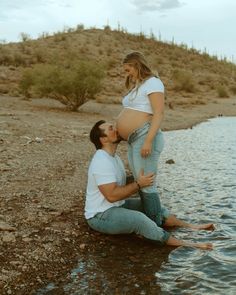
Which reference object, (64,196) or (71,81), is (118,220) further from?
(71,81)

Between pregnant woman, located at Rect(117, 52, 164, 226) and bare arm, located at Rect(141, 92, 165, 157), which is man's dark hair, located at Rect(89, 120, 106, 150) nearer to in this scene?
pregnant woman, located at Rect(117, 52, 164, 226)

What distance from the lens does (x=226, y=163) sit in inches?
482

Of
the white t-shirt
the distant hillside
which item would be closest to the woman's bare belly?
the white t-shirt

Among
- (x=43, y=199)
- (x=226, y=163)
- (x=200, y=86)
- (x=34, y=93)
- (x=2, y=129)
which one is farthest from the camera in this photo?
(x=200, y=86)

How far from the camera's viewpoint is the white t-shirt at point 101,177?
5.73m

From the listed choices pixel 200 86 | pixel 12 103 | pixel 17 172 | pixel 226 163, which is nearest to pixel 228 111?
pixel 200 86

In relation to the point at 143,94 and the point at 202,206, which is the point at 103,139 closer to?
the point at 143,94

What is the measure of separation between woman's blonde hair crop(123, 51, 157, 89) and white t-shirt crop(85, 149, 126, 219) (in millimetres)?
977

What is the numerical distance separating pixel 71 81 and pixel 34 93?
3.23 m

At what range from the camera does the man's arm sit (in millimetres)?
5691

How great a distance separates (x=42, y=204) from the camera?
7.09 metres

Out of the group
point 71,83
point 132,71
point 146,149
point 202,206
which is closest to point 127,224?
point 146,149

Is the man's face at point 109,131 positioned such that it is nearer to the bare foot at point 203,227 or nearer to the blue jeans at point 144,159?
the blue jeans at point 144,159

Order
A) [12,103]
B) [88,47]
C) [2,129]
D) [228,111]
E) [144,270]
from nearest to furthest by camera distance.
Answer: [144,270]
[2,129]
[12,103]
[228,111]
[88,47]
